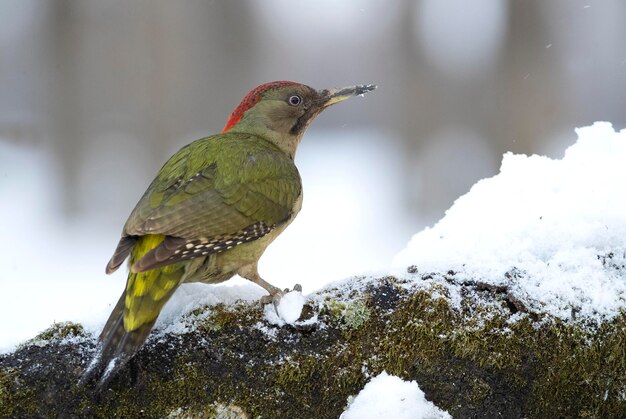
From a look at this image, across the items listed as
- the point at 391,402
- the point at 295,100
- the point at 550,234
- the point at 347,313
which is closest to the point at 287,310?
the point at 347,313

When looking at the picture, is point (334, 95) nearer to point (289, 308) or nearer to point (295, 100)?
point (295, 100)

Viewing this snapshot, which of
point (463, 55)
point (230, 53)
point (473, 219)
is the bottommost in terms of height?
point (473, 219)

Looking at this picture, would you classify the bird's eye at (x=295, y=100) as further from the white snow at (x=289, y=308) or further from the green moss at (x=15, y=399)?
the green moss at (x=15, y=399)

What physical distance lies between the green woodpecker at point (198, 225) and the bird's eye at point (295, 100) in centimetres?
28

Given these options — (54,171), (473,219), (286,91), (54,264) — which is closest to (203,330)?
(473,219)

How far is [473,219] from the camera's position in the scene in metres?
2.92

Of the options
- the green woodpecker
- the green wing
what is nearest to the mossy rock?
the green woodpecker

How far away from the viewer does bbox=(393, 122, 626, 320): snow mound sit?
258 cm

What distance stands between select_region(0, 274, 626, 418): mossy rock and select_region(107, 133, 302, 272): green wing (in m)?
0.41

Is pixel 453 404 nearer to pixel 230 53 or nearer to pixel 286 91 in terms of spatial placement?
pixel 286 91

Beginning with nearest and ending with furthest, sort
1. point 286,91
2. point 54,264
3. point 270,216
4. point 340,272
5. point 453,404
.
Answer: point 453,404, point 270,216, point 286,91, point 340,272, point 54,264

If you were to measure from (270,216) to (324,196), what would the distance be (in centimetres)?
463

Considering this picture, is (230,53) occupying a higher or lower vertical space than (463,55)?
lower

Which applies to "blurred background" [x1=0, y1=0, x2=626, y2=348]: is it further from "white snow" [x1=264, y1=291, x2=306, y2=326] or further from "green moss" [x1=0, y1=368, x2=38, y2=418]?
"green moss" [x1=0, y1=368, x2=38, y2=418]
